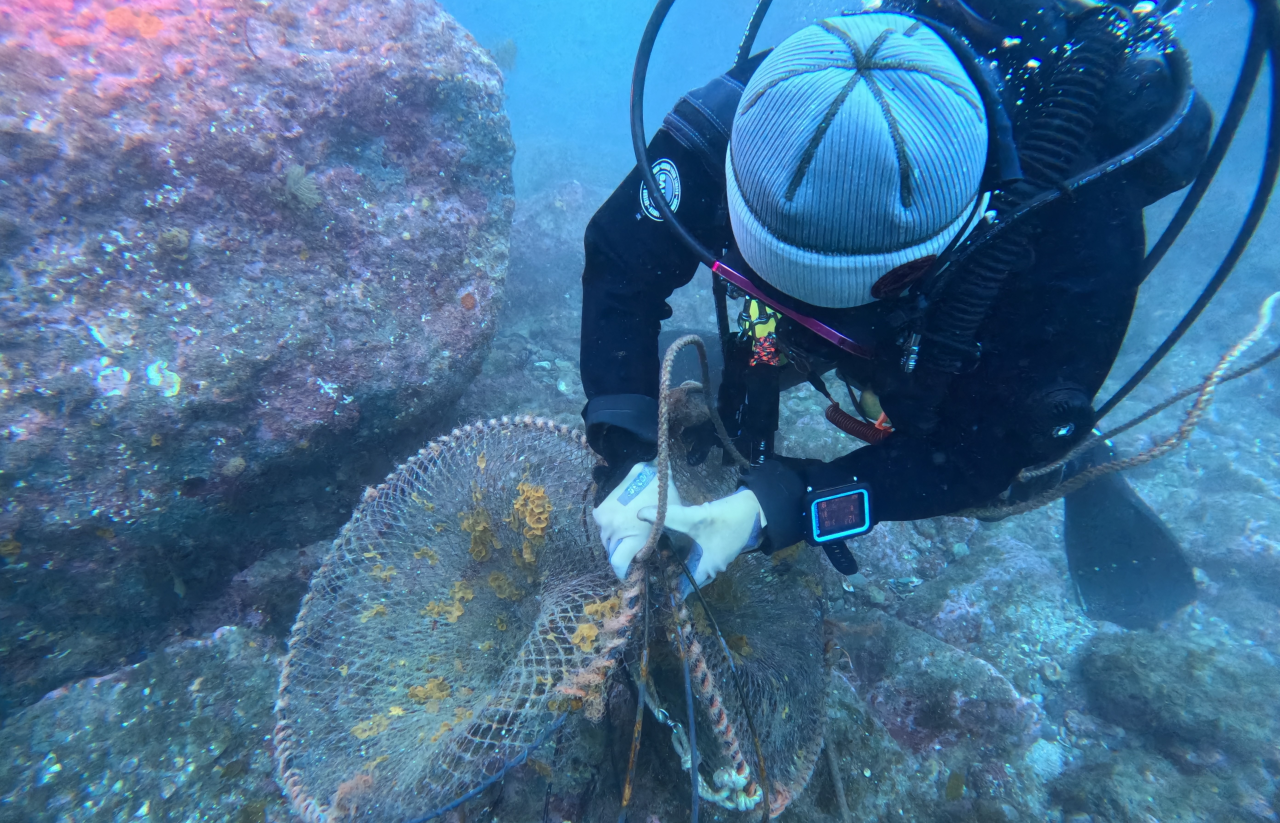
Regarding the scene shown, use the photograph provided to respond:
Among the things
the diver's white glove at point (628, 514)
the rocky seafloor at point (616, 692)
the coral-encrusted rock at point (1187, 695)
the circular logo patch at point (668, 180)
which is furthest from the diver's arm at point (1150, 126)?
the coral-encrusted rock at point (1187, 695)

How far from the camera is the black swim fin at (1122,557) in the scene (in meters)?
3.85

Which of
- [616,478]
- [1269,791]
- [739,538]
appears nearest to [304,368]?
[616,478]

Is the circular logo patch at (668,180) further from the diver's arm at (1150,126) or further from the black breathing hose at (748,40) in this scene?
the diver's arm at (1150,126)

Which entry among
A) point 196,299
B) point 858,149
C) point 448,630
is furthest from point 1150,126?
point 196,299

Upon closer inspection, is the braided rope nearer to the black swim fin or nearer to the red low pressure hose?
the red low pressure hose

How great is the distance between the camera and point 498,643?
222cm

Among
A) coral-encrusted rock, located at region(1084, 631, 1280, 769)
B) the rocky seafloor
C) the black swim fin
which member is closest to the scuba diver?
the rocky seafloor

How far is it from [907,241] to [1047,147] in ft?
1.64

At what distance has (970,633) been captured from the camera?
3.40 meters

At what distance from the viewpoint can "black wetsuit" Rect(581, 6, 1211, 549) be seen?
130cm

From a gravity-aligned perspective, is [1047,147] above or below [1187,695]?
above

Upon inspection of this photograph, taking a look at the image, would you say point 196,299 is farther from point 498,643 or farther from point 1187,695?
point 1187,695

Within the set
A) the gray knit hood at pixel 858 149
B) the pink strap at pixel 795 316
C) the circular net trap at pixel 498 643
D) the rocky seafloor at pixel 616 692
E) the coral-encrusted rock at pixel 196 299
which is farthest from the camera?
the coral-encrusted rock at pixel 196 299

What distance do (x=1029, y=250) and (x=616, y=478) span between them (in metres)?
1.43
